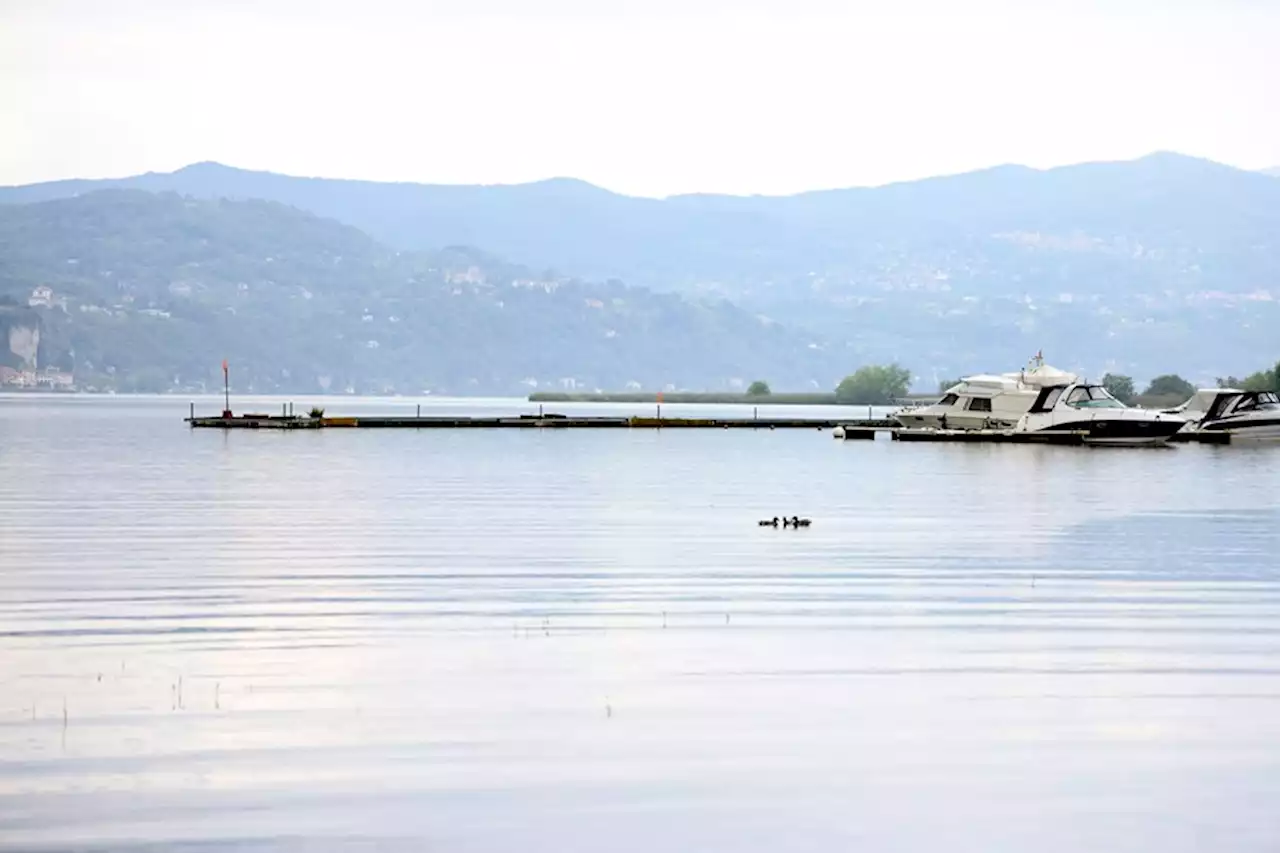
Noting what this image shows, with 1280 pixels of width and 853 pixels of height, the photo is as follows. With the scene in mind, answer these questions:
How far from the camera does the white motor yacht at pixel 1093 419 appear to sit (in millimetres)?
106750

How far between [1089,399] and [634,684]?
321 feet

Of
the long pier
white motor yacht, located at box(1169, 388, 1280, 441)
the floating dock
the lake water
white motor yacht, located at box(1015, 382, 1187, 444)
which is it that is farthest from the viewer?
the floating dock

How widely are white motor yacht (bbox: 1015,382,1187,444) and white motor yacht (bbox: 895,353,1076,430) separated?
1.62 meters

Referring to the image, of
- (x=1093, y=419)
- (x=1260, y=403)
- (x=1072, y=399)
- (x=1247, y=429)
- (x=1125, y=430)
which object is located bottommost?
(x=1247, y=429)

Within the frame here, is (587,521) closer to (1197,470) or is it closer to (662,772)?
(662,772)

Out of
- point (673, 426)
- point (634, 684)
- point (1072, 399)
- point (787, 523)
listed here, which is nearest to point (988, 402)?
point (1072, 399)

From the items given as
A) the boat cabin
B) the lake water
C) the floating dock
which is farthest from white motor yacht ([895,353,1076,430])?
the lake water

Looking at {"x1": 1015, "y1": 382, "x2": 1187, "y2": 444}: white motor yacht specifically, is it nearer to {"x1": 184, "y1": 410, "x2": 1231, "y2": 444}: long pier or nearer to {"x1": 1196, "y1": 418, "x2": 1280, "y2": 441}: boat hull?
{"x1": 184, "y1": 410, "x2": 1231, "y2": 444}: long pier

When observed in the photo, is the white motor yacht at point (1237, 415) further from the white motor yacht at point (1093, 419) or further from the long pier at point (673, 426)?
the white motor yacht at point (1093, 419)

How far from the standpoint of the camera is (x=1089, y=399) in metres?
115

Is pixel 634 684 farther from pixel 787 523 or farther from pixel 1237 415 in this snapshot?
pixel 1237 415

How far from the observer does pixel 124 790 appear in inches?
576

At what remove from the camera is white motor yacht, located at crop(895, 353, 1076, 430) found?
116438mm

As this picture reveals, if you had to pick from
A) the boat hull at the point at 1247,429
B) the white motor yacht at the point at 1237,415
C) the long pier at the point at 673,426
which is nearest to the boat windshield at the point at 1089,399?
the long pier at the point at 673,426
